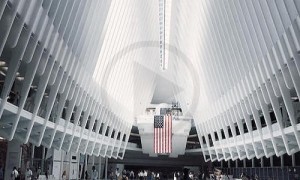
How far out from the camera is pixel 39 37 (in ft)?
55.8

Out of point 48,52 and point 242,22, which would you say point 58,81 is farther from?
point 242,22

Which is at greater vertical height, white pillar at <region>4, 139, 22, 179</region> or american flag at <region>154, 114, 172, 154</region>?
american flag at <region>154, 114, 172, 154</region>

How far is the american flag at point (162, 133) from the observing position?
1751 inches

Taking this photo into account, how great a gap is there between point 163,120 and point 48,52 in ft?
89.1

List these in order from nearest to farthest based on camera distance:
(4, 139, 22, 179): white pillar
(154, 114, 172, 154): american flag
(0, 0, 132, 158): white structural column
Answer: (0, 0, 132, 158): white structural column
(4, 139, 22, 179): white pillar
(154, 114, 172, 154): american flag

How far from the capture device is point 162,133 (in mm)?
45031

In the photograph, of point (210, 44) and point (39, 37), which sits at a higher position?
point (210, 44)

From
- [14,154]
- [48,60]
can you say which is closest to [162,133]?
[14,154]

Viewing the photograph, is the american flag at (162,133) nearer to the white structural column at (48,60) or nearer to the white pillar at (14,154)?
the white structural column at (48,60)

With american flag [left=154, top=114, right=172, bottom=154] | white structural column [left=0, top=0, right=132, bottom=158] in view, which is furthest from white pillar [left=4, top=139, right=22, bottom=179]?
american flag [left=154, top=114, right=172, bottom=154]

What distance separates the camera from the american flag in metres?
44.5

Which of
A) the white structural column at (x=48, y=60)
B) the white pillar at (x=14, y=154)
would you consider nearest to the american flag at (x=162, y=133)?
the white structural column at (x=48, y=60)

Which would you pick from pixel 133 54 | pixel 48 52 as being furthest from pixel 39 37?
pixel 133 54

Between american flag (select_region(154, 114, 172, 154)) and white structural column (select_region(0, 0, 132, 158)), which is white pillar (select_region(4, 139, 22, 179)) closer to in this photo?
white structural column (select_region(0, 0, 132, 158))
